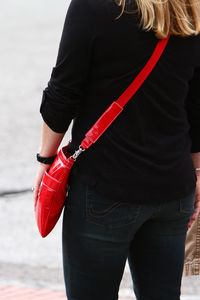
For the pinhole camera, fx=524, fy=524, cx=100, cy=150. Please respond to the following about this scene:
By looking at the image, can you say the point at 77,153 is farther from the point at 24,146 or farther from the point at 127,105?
the point at 24,146

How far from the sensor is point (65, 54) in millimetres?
1479

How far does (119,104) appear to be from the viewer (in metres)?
1.47

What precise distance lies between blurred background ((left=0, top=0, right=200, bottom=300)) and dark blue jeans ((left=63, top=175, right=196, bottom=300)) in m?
1.31

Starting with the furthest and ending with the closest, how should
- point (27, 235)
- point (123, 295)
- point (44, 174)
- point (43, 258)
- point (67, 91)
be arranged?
point (27, 235), point (43, 258), point (123, 295), point (44, 174), point (67, 91)

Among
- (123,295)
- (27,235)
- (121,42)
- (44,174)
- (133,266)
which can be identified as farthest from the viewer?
(27,235)

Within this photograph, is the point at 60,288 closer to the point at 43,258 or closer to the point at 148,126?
the point at 43,258

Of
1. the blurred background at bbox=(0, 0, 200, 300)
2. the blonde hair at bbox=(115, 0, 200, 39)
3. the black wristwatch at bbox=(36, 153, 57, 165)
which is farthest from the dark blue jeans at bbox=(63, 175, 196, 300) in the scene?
the blurred background at bbox=(0, 0, 200, 300)

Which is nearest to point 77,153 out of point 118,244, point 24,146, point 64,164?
point 64,164

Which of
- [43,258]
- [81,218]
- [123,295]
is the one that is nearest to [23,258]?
[43,258]

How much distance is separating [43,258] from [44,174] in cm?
189

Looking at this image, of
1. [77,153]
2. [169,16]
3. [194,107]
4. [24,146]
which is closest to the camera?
[169,16]

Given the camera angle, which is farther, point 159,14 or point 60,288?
point 60,288

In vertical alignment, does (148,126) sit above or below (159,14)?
below

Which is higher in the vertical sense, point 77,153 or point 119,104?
point 119,104
